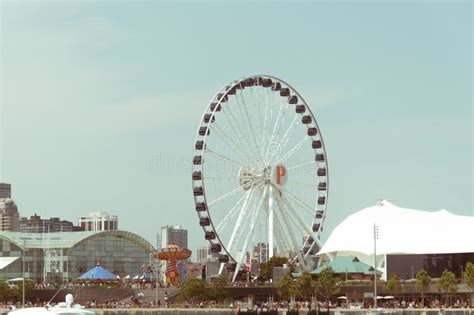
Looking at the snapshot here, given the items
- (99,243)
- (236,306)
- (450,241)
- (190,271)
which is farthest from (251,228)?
(190,271)

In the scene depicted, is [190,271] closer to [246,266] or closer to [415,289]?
[246,266]

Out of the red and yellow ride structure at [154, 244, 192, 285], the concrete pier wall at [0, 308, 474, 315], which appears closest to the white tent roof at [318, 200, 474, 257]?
the red and yellow ride structure at [154, 244, 192, 285]

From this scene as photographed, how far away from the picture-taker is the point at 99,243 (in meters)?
178

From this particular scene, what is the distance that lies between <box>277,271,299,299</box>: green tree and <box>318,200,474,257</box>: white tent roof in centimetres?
1819

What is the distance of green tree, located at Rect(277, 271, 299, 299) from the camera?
359 ft

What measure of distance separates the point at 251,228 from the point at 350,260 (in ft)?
65.1

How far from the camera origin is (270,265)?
12762 centimetres

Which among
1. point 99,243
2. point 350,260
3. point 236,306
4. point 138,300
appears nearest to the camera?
point 236,306

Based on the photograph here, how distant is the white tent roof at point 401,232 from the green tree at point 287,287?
18186 mm

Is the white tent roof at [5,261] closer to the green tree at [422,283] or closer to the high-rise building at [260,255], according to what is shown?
the high-rise building at [260,255]

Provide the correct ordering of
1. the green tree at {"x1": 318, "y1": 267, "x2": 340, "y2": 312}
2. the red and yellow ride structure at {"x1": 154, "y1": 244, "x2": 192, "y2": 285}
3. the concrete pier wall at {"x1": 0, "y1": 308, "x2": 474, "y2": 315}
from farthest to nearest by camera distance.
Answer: the red and yellow ride structure at {"x1": 154, "y1": 244, "x2": 192, "y2": 285}
the green tree at {"x1": 318, "y1": 267, "x2": 340, "y2": 312}
the concrete pier wall at {"x1": 0, "y1": 308, "x2": 474, "y2": 315}

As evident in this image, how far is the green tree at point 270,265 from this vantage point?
128 meters

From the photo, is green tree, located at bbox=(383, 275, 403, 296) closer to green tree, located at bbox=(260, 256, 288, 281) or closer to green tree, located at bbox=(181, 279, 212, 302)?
green tree, located at bbox=(181, 279, 212, 302)

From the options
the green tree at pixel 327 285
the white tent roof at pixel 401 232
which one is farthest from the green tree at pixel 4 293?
the white tent roof at pixel 401 232
